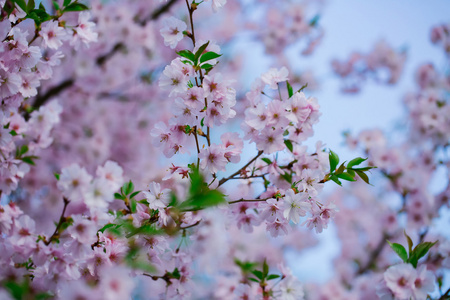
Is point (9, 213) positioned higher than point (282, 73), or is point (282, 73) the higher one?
point (282, 73)

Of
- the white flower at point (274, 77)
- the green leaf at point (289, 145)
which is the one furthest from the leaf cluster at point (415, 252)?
the white flower at point (274, 77)

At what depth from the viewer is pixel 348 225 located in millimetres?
7902

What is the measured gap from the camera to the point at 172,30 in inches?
69.9

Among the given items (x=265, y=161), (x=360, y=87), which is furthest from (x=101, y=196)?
(x=360, y=87)

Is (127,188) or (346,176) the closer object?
(346,176)

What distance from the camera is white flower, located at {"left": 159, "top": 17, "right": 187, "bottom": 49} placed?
5.73 ft

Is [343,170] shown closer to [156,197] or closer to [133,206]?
[156,197]

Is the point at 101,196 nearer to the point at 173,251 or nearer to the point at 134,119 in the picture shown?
the point at 173,251

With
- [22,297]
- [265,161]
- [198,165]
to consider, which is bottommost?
[22,297]

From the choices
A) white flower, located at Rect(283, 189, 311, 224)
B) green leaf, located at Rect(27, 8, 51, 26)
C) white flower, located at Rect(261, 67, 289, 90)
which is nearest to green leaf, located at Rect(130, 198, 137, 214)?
white flower, located at Rect(283, 189, 311, 224)

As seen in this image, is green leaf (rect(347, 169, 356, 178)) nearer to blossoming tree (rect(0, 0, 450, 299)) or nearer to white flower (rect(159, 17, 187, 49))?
blossoming tree (rect(0, 0, 450, 299))

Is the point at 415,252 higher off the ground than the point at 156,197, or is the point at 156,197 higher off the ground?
the point at 156,197

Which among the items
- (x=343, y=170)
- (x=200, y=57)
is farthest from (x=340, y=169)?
(x=200, y=57)

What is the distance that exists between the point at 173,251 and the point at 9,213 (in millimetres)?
871
